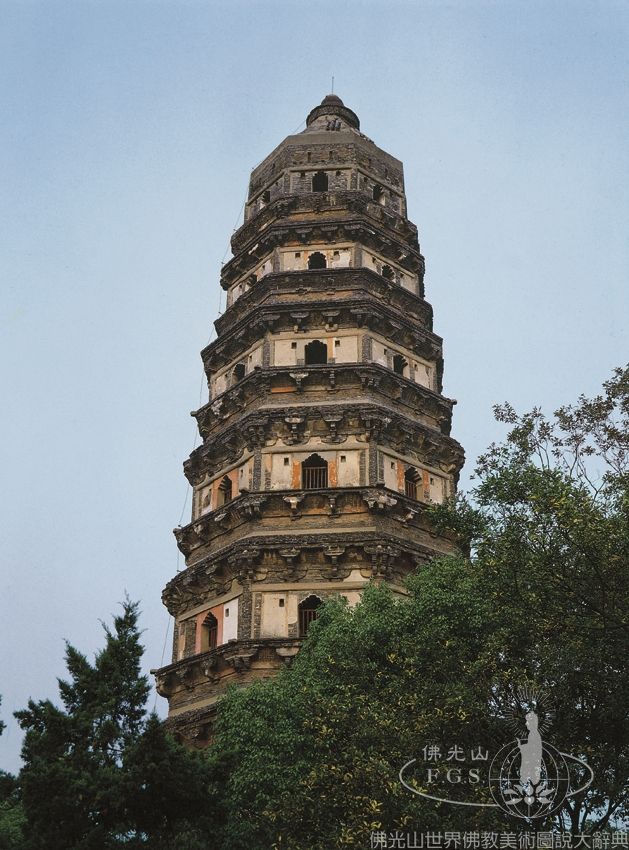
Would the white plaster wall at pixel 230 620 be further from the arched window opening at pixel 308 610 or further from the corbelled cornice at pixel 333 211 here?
the corbelled cornice at pixel 333 211

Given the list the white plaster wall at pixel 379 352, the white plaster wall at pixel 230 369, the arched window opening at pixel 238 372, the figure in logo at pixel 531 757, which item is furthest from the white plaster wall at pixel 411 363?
the figure in logo at pixel 531 757

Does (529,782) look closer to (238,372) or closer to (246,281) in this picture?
(238,372)

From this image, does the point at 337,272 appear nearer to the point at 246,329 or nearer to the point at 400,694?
the point at 246,329

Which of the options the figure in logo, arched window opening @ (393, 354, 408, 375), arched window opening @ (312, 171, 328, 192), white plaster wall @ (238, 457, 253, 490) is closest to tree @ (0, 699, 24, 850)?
the figure in logo

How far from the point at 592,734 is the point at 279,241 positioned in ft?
64.3

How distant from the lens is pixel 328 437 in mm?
26219

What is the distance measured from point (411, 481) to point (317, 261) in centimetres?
801

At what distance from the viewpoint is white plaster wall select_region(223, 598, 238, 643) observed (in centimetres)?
2402

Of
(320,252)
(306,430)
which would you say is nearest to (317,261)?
(320,252)

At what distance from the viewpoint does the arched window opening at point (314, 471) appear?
84.6 feet

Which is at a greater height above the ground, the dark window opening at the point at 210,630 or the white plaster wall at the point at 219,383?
the white plaster wall at the point at 219,383

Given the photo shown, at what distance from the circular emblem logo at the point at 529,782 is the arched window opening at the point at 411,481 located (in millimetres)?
12494

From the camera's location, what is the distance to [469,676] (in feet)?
52.0

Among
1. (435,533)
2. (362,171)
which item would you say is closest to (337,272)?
(362,171)
